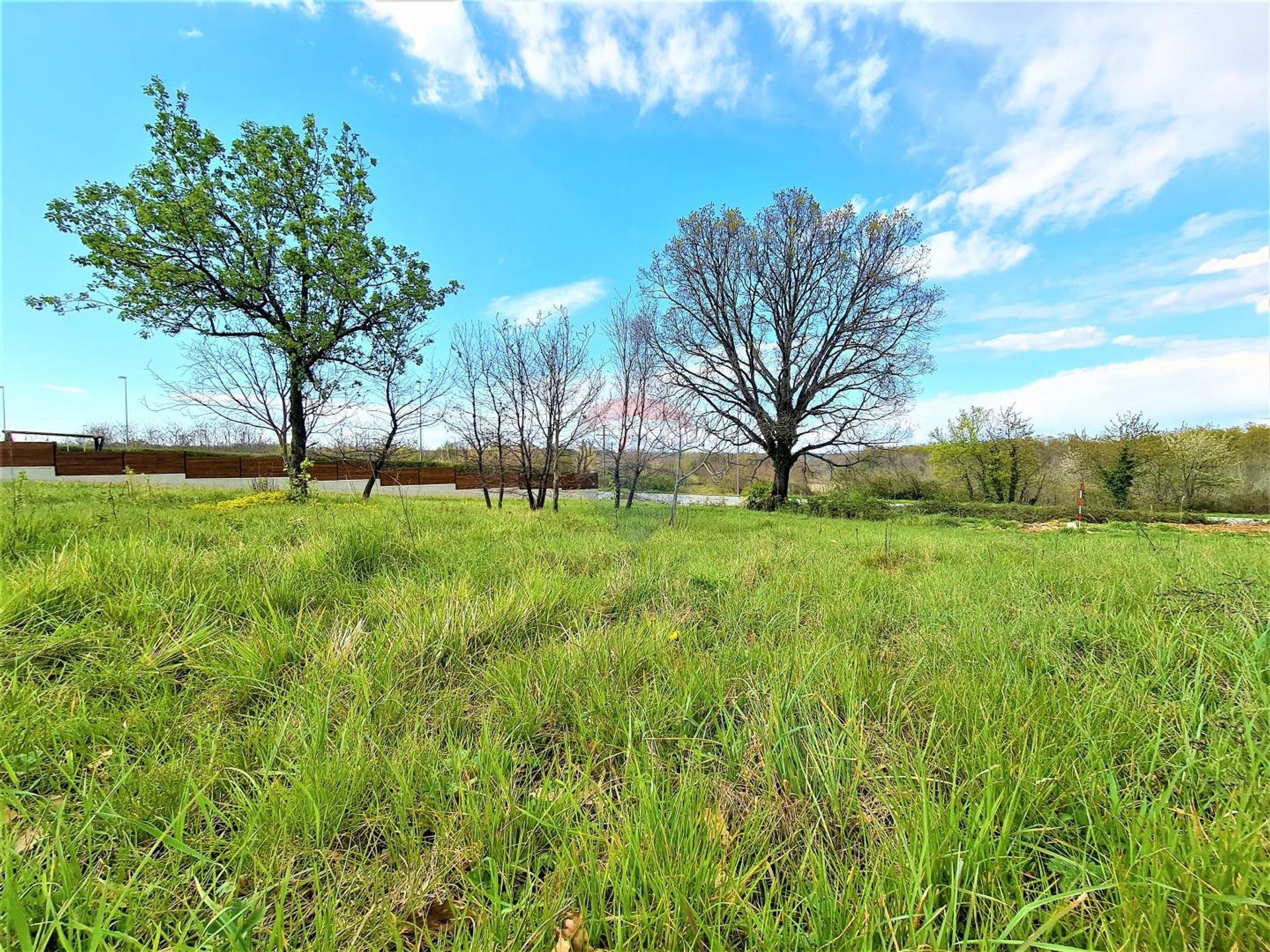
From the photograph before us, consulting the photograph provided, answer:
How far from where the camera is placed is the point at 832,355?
17938 millimetres

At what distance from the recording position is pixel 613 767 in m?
1.45

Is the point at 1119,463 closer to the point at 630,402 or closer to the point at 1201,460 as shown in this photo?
the point at 1201,460

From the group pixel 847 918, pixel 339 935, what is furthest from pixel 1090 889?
pixel 339 935

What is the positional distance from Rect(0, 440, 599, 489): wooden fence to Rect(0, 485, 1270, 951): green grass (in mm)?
11373

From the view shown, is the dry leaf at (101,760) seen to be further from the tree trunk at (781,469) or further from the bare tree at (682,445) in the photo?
the tree trunk at (781,469)

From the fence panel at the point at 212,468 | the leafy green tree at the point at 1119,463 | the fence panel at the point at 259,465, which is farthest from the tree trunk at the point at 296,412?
the leafy green tree at the point at 1119,463

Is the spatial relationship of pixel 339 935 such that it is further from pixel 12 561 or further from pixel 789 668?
pixel 12 561

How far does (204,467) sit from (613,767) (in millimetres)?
26753

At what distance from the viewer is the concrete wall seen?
14148mm

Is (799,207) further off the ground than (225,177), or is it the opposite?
(799,207)

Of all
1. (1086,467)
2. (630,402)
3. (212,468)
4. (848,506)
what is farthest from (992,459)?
(212,468)

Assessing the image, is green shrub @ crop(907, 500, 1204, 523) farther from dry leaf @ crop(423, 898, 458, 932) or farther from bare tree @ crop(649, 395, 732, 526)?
dry leaf @ crop(423, 898, 458, 932)

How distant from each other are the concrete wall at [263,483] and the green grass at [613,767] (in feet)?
36.6

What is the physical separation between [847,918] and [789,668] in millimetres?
969
